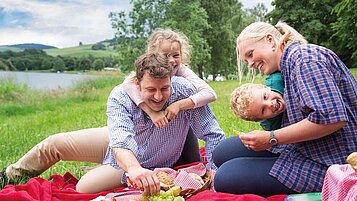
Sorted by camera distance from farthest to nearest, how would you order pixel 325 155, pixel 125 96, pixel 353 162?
pixel 125 96 < pixel 325 155 < pixel 353 162

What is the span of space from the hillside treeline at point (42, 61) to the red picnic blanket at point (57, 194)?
1416 cm

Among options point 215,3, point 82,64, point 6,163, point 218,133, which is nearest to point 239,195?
point 218,133

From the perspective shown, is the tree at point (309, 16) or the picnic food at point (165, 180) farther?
the tree at point (309, 16)

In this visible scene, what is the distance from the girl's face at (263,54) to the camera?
2.94 meters

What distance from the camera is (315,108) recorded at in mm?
2549

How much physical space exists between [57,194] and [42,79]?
1400 cm

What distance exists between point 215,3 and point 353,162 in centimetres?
3268

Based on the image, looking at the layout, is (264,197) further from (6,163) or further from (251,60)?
(6,163)

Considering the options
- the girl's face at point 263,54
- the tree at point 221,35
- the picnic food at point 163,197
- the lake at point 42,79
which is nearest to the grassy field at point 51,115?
the lake at point 42,79

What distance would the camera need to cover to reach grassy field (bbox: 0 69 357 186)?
244 inches

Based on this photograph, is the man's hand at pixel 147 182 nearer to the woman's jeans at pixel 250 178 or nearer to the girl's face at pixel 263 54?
the woman's jeans at pixel 250 178

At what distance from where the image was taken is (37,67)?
18625 millimetres

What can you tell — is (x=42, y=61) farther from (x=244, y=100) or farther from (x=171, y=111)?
(x=244, y=100)

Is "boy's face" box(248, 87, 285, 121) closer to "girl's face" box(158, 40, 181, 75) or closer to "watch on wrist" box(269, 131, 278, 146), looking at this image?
"watch on wrist" box(269, 131, 278, 146)
